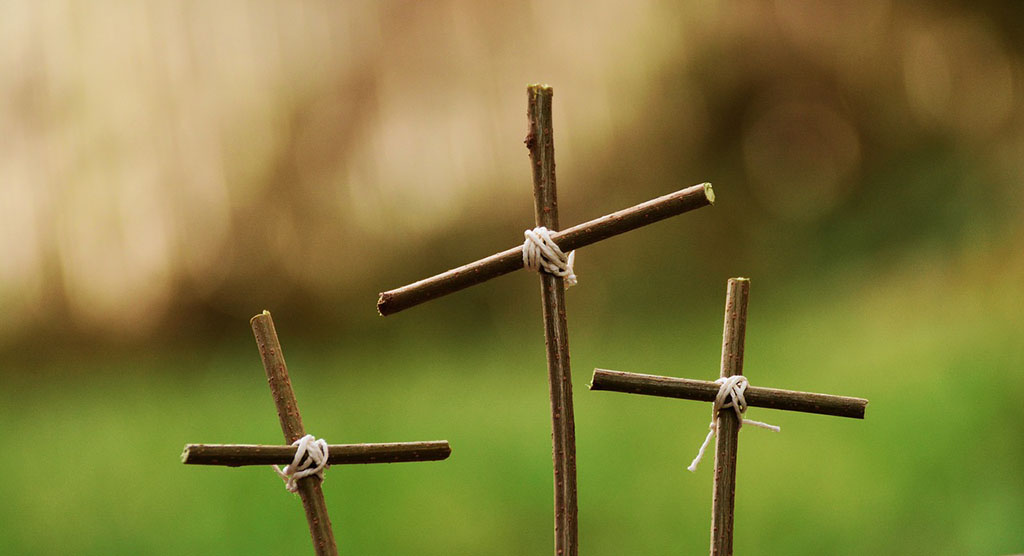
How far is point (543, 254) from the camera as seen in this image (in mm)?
848

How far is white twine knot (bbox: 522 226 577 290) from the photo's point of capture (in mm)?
845

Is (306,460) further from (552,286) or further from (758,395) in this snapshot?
(758,395)

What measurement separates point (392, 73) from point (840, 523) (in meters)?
1.07

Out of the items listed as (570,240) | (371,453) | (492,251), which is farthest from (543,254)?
(492,251)

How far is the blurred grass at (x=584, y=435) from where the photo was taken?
133 cm

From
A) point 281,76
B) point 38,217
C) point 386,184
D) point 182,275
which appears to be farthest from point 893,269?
point 38,217

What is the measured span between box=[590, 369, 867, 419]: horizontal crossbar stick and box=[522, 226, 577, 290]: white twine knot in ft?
0.42

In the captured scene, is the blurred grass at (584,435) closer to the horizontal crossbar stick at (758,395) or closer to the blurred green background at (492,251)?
the blurred green background at (492,251)

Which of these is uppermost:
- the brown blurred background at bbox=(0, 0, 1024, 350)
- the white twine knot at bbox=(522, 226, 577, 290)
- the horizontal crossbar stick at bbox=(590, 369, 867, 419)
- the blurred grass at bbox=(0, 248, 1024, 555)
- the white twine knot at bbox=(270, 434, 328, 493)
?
the brown blurred background at bbox=(0, 0, 1024, 350)

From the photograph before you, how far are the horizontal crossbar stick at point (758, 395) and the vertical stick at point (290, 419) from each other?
12.5 inches

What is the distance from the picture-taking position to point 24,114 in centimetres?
135

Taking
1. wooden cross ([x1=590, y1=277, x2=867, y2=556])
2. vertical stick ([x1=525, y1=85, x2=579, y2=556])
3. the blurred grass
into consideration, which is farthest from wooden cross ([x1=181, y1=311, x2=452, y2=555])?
the blurred grass

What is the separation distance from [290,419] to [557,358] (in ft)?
0.90

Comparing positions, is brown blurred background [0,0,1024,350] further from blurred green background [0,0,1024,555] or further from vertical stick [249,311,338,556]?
vertical stick [249,311,338,556]
